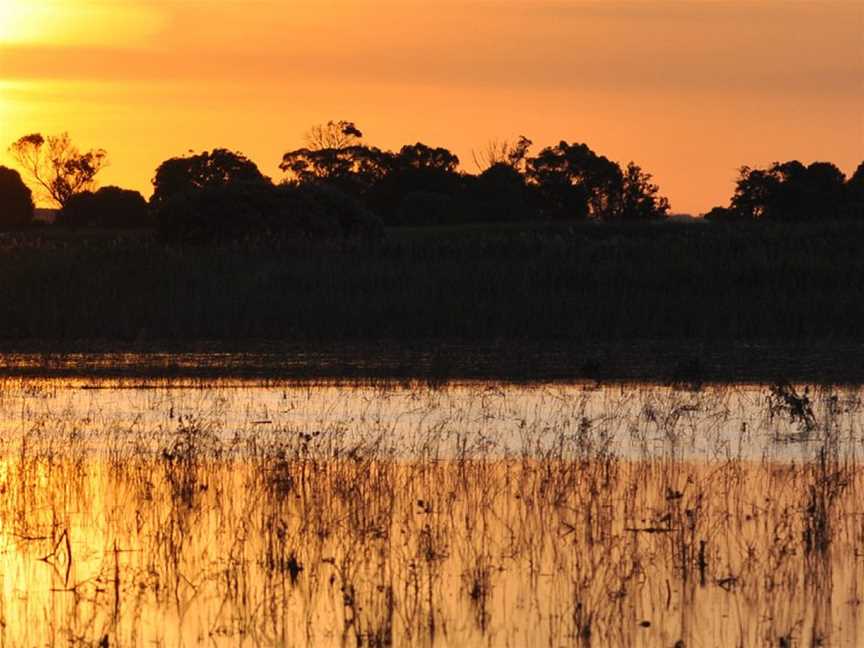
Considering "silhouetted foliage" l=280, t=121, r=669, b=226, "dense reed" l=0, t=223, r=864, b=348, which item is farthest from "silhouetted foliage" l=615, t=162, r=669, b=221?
"dense reed" l=0, t=223, r=864, b=348

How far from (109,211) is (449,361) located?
6200 cm

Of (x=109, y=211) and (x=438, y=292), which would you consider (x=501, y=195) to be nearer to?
(x=109, y=211)

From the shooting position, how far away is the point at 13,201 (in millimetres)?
88812

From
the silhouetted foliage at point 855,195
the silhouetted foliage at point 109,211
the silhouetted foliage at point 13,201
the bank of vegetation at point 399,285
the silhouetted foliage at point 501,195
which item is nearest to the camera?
the bank of vegetation at point 399,285

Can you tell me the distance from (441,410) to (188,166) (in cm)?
6151

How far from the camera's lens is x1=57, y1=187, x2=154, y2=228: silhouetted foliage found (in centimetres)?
8325

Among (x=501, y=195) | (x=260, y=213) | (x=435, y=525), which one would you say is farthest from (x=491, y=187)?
(x=435, y=525)

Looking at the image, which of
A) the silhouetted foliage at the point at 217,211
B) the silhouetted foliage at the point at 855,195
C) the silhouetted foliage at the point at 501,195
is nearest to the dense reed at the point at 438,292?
the silhouetted foliage at the point at 217,211

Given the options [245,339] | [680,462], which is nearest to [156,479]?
[680,462]

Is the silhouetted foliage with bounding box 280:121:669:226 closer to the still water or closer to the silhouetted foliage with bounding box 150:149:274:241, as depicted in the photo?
the silhouetted foliage with bounding box 150:149:274:241

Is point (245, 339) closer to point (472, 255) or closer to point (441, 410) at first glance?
point (472, 255)

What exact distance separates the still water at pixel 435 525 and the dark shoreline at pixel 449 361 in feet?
11.8

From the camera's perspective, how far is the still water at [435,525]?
366 inches

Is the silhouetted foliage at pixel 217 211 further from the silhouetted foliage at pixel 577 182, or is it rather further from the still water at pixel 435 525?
the silhouetted foliage at pixel 577 182
